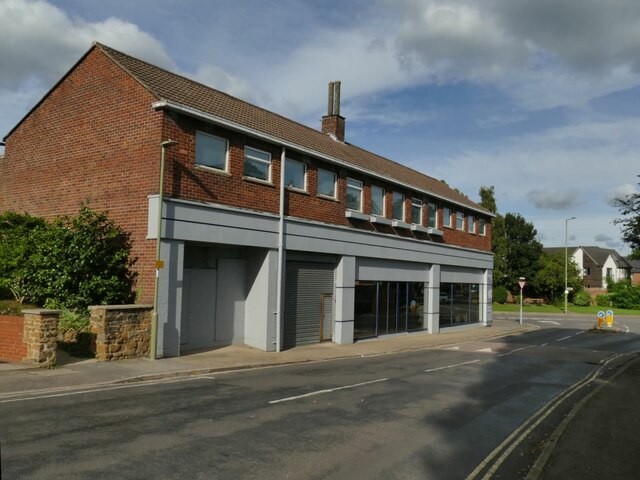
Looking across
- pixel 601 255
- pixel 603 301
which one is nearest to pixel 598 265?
pixel 601 255

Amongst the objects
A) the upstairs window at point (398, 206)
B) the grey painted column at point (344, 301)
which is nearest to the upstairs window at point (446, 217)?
the upstairs window at point (398, 206)

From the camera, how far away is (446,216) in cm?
3088

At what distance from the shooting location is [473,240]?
34.0m

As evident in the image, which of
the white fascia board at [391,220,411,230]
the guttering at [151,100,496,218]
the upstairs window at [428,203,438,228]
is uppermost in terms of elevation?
Answer: the guttering at [151,100,496,218]

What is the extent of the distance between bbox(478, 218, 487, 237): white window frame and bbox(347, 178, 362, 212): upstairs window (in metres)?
15.2

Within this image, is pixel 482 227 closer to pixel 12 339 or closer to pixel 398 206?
pixel 398 206

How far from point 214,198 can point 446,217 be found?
59.6 ft

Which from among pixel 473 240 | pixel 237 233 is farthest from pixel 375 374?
pixel 473 240

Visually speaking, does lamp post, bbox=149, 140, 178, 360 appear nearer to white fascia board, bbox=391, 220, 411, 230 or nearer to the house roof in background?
white fascia board, bbox=391, 220, 411, 230

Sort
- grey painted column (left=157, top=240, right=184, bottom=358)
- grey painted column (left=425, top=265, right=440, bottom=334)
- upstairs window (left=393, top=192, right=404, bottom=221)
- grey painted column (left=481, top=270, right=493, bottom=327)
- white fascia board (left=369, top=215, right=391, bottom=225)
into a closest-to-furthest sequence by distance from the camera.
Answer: grey painted column (left=157, top=240, right=184, bottom=358), white fascia board (left=369, top=215, right=391, bottom=225), upstairs window (left=393, top=192, right=404, bottom=221), grey painted column (left=425, top=265, right=440, bottom=334), grey painted column (left=481, top=270, right=493, bottom=327)

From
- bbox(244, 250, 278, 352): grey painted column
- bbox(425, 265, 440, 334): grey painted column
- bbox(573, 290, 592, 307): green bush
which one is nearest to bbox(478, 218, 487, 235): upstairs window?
bbox(425, 265, 440, 334): grey painted column

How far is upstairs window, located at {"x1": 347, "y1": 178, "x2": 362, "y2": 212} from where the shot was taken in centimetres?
2220

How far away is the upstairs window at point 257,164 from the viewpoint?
683 inches

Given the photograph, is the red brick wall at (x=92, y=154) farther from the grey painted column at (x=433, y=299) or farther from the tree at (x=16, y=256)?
the grey painted column at (x=433, y=299)
